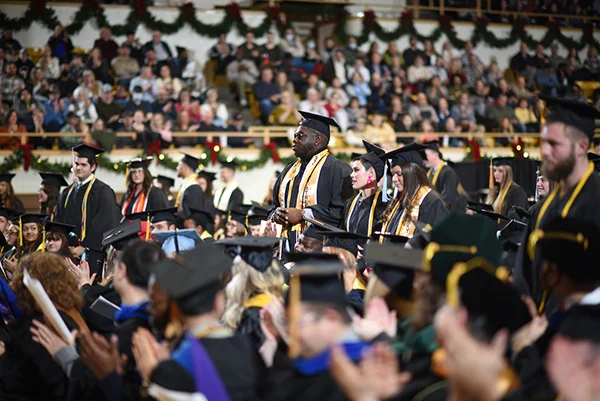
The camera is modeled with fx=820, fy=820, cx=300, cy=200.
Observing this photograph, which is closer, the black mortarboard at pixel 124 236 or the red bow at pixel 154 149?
the black mortarboard at pixel 124 236

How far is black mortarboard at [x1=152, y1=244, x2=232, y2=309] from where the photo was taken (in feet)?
10.6

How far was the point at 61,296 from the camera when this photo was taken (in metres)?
4.56

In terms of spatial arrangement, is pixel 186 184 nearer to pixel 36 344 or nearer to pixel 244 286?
pixel 36 344

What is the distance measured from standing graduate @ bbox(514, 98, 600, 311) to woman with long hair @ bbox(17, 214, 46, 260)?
5.76m

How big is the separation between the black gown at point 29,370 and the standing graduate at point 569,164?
→ 2.51 meters

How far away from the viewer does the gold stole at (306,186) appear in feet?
25.9

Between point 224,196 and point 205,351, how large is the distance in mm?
11724

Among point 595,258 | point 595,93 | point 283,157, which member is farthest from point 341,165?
point 595,93

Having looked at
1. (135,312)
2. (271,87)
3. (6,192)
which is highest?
(271,87)

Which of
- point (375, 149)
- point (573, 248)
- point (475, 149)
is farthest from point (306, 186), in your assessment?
point (475, 149)

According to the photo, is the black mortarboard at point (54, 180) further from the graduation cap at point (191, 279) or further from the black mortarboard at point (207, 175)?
the graduation cap at point (191, 279)

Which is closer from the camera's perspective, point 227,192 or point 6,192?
point 6,192

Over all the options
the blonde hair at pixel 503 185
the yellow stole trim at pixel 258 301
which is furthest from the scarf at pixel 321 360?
the blonde hair at pixel 503 185

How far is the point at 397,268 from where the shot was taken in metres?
3.85
